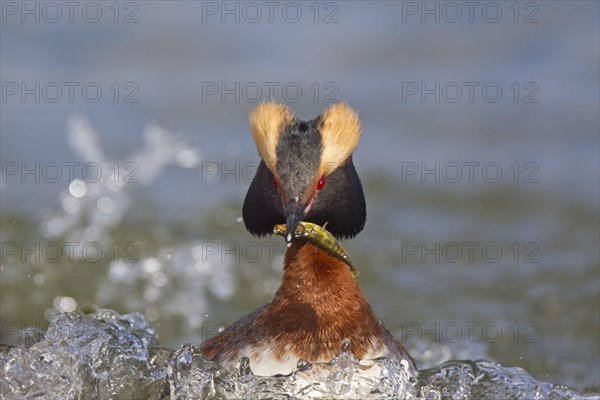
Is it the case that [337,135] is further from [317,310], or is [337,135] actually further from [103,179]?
[103,179]

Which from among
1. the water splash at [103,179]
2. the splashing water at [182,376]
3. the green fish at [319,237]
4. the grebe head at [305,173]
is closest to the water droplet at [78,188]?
the water splash at [103,179]

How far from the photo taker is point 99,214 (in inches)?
505

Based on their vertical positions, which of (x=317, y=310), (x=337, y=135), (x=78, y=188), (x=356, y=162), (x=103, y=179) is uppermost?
(x=356, y=162)

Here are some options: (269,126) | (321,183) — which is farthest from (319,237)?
(269,126)

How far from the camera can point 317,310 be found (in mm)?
6949

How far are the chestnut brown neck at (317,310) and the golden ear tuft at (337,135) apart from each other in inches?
22.5

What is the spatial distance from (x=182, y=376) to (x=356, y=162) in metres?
7.34

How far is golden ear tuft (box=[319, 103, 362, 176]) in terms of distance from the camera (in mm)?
6934

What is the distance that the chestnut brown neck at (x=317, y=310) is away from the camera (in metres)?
6.84

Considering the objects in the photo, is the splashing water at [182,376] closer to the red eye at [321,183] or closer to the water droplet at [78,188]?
the red eye at [321,183]

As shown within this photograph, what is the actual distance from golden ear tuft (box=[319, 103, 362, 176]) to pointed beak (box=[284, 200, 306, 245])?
331 mm

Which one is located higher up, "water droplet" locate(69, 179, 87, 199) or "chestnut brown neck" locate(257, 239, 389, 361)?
"water droplet" locate(69, 179, 87, 199)

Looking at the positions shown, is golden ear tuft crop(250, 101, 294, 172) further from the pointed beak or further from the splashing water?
the splashing water

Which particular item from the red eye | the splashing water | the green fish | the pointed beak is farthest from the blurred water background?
the pointed beak
